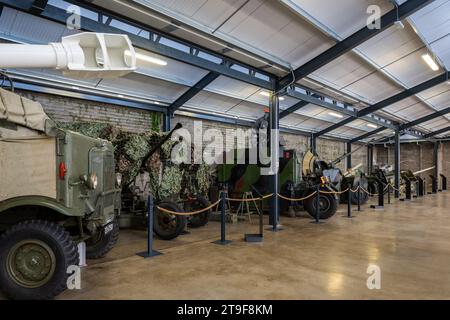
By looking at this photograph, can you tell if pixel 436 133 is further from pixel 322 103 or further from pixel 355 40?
pixel 355 40

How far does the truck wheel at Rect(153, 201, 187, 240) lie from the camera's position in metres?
5.95

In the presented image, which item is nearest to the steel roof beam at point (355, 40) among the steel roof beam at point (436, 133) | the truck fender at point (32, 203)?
the truck fender at point (32, 203)

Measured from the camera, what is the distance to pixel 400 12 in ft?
20.1

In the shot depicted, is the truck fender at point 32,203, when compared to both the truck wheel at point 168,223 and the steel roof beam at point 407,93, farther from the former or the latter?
the steel roof beam at point 407,93

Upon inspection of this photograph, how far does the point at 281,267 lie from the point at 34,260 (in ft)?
9.41

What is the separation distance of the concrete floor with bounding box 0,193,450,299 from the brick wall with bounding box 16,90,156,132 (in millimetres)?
3317

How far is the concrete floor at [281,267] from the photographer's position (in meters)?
3.45

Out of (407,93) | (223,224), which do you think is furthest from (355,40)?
(407,93)

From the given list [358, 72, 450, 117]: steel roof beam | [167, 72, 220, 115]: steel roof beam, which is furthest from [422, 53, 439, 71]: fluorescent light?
[167, 72, 220, 115]: steel roof beam

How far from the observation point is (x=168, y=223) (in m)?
6.13
